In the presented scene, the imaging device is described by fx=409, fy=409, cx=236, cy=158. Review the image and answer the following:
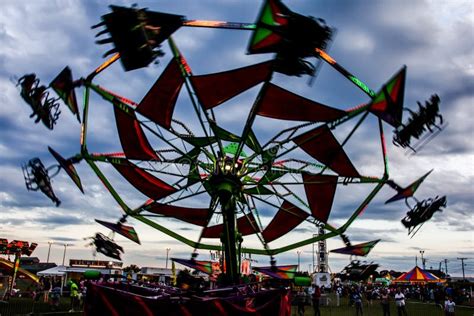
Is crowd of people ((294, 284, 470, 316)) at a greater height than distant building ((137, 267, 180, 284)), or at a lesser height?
lesser

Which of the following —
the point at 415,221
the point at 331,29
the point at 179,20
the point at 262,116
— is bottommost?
the point at 415,221

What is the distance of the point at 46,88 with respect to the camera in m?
12.1

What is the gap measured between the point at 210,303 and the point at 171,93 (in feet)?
20.4

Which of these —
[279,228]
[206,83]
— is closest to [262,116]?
[206,83]

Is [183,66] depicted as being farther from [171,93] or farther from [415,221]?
[415,221]

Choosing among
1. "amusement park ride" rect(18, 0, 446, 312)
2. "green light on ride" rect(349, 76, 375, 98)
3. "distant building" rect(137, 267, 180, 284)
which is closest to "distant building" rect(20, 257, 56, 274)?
"distant building" rect(137, 267, 180, 284)

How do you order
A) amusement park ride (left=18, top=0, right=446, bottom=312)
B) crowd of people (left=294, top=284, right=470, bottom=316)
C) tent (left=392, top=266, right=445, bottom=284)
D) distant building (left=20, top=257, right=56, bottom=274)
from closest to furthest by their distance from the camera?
amusement park ride (left=18, top=0, right=446, bottom=312) < crowd of people (left=294, top=284, right=470, bottom=316) < tent (left=392, top=266, right=445, bottom=284) < distant building (left=20, top=257, right=56, bottom=274)

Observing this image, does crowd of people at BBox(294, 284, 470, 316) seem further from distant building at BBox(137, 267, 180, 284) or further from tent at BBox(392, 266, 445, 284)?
distant building at BBox(137, 267, 180, 284)

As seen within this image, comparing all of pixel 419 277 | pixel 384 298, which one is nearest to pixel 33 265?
pixel 419 277

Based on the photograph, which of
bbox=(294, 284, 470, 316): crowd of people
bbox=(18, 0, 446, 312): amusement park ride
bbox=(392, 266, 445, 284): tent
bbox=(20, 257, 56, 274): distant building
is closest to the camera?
bbox=(18, 0, 446, 312): amusement park ride

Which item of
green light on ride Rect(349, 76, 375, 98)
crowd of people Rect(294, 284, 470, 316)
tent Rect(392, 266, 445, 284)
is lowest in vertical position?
crowd of people Rect(294, 284, 470, 316)

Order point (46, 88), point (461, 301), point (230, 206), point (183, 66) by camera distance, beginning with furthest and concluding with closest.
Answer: point (461, 301), point (230, 206), point (46, 88), point (183, 66)

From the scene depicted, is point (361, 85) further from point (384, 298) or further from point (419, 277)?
point (419, 277)

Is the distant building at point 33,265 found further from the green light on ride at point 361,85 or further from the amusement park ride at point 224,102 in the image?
the green light on ride at point 361,85
